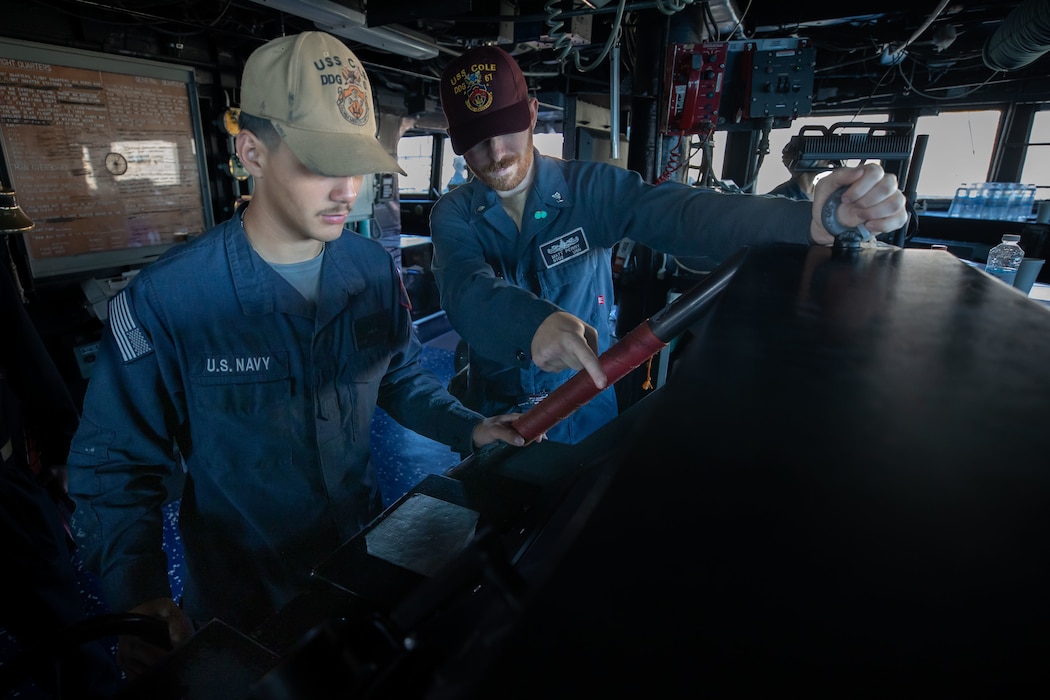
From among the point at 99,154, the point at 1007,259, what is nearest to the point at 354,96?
the point at 99,154

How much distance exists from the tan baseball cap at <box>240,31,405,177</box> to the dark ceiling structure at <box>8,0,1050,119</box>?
1.06 meters

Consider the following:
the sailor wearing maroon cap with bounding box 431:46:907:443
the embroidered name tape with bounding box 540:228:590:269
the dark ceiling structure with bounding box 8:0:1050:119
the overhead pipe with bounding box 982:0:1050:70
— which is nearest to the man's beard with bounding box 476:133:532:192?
the sailor wearing maroon cap with bounding box 431:46:907:443

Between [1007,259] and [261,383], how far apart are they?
3.62 metres

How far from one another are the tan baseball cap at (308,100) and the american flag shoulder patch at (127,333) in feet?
1.29

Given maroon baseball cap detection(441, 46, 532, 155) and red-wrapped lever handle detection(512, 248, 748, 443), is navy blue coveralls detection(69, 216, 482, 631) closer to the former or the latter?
red-wrapped lever handle detection(512, 248, 748, 443)

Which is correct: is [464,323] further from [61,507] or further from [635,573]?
[61,507]

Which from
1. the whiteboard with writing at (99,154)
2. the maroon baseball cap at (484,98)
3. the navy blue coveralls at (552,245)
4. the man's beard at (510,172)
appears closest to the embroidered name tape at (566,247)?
the navy blue coveralls at (552,245)

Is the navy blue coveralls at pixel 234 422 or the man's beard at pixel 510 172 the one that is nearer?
the navy blue coveralls at pixel 234 422

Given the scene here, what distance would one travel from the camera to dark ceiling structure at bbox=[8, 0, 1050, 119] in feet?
6.98

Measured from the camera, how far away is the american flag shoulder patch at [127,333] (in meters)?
0.89

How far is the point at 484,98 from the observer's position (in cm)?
133

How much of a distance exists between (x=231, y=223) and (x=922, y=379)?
111 cm

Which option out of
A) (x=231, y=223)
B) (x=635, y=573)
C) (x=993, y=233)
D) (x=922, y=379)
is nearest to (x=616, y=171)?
(x=231, y=223)

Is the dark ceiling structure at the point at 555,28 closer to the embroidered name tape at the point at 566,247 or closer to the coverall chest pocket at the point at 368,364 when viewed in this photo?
the embroidered name tape at the point at 566,247
